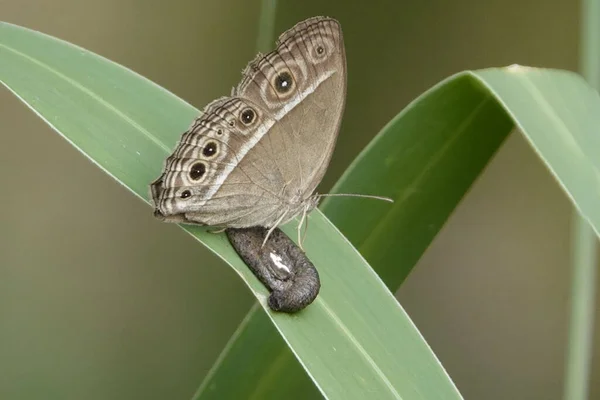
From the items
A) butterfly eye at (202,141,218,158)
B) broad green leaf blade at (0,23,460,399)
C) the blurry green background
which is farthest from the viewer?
the blurry green background

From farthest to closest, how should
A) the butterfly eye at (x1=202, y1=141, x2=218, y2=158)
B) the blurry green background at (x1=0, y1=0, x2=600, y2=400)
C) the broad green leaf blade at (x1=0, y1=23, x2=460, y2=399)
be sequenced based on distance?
the blurry green background at (x1=0, y1=0, x2=600, y2=400)
the butterfly eye at (x1=202, y1=141, x2=218, y2=158)
the broad green leaf blade at (x1=0, y1=23, x2=460, y2=399)

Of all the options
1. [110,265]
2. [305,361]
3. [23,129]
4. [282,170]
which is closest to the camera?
[305,361]

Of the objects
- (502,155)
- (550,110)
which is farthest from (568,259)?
(550,110)

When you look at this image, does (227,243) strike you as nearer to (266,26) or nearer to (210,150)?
(210,150)

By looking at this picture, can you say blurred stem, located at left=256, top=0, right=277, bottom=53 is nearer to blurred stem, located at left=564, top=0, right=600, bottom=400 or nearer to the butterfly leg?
the butterfly leg

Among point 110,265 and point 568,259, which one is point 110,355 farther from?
point 568,259

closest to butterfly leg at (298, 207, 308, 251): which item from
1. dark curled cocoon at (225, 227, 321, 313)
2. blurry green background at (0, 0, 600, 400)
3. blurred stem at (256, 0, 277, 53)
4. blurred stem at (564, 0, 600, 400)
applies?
dark curled cocoon at (225, 227, 321, 313)
